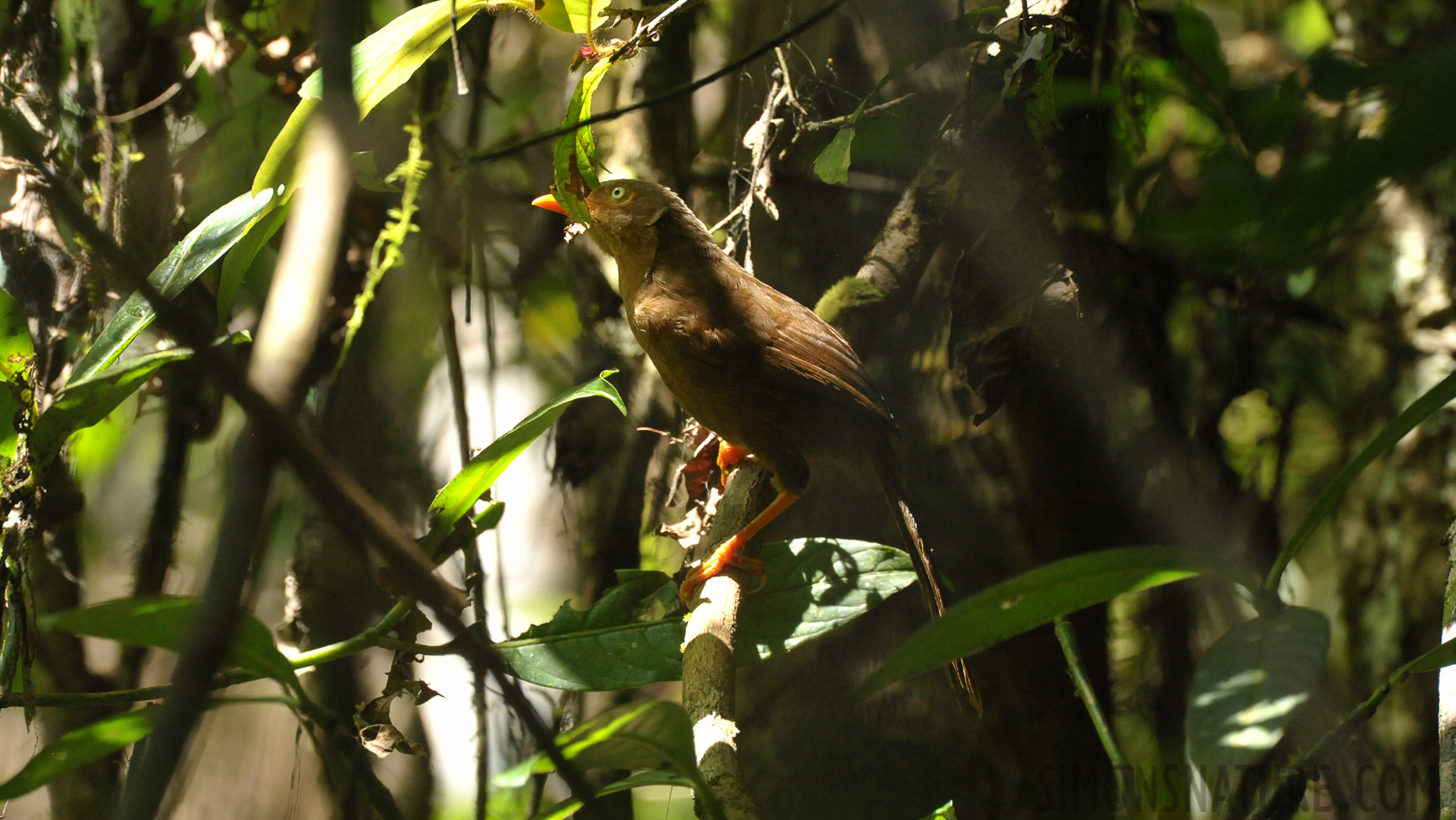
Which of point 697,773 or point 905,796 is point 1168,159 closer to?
point 905,796

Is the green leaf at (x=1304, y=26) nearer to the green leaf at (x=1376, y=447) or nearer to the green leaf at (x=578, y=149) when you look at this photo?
the green leaf at (x=1376, y=447)

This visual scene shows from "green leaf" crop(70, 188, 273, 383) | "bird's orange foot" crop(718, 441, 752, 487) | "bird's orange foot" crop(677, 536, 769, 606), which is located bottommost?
"bird's orange foot" crop(677, 536, 769, 606)

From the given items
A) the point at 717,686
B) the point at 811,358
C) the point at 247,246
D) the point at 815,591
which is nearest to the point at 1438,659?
the point at 815,591

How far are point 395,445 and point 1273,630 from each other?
3179 millimetres

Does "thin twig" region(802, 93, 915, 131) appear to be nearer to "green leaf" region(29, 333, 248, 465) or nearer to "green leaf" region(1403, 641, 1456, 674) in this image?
"green leaf" region(29, 333, 248, 465)

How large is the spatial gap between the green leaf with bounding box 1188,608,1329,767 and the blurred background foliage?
106 cm

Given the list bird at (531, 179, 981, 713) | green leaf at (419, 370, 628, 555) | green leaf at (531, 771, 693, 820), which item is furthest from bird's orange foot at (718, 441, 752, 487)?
green leaf at (531, 771, 693, 820)

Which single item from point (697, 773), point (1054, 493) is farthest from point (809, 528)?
point (697, 773)

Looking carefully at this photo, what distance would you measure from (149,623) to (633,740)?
0.71 meters

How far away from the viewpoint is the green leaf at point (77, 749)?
1.34m

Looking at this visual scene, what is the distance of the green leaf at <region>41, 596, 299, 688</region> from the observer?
3.87 feet

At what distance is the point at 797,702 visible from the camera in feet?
9.11

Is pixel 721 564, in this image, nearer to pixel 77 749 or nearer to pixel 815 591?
pixel 815 591

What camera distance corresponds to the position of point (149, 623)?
48.7 inches
